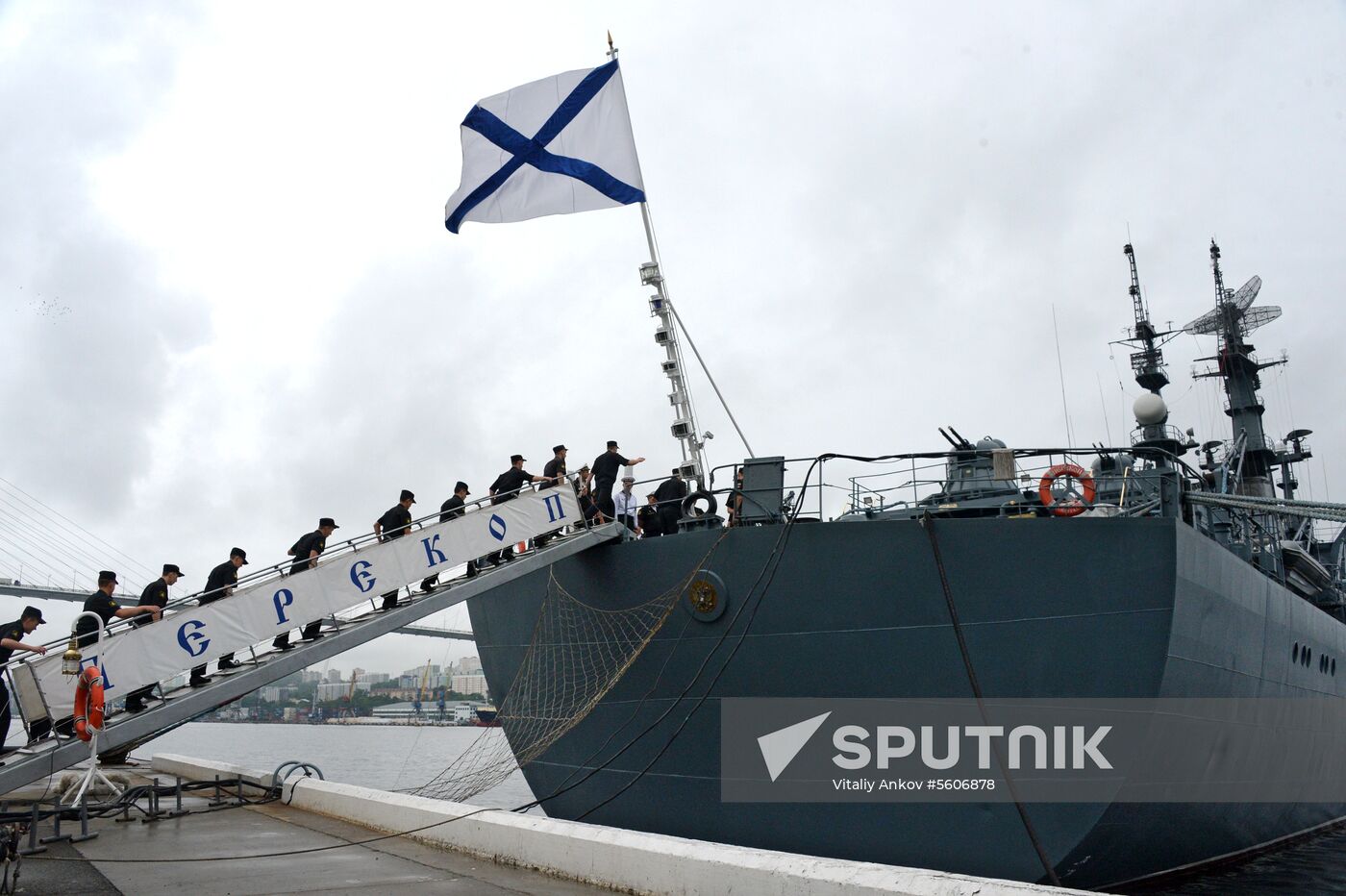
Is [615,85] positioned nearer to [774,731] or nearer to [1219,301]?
[774,731]

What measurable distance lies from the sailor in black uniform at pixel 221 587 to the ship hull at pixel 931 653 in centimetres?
403

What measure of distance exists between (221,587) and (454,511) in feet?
8.08

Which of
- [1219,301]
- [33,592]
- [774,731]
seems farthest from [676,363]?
[33,592]

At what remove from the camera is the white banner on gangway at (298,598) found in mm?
8781

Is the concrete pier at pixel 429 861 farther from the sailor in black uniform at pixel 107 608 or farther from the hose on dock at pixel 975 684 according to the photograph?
the hose on dock at pixel 975 684

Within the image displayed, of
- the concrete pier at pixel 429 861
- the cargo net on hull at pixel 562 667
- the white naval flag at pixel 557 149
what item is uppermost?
the white naval flag at pixel 557 149

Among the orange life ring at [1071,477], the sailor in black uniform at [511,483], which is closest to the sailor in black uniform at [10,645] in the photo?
the sailor in black uniform at [511,483]

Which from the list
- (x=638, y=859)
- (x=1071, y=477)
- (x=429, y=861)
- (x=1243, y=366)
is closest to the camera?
(x=638, y=859)

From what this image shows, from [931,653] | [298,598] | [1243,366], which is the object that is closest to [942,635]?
[931,653]

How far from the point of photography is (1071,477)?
9.88m

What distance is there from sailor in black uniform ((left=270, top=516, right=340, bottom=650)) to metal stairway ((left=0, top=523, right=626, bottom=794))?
0.49 feet

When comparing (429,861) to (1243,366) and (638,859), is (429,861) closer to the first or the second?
(638,859)

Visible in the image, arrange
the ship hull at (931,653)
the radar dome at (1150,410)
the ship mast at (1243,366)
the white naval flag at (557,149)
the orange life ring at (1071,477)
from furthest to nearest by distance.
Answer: the ship mast at (1243,366) → the radar dome at (1150,410) → the white naval flag at (557,149) → the orange life ring at (1071,477) → the ship hull at (931,653)

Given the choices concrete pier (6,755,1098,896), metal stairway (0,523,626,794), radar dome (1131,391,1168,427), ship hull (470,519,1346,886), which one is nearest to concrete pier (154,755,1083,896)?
concrete pier (6,755,1098,896)
